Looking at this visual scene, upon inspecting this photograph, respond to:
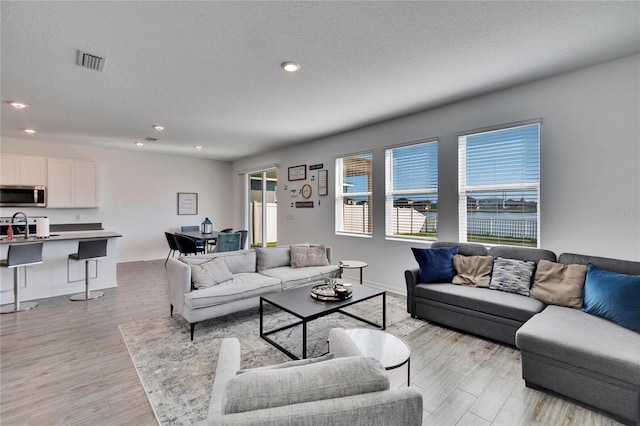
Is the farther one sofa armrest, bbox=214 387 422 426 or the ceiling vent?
the ceiling vent

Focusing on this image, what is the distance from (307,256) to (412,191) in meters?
1.84

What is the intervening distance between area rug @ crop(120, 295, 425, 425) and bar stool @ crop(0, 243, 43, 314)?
165 centimetres

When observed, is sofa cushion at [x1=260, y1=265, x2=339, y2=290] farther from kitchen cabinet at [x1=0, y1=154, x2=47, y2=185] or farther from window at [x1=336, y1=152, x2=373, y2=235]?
kitchen cabinet at [x1=0, y1=154, x2=47, y2=185]

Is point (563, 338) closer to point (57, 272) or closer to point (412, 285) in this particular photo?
point (412, 285)

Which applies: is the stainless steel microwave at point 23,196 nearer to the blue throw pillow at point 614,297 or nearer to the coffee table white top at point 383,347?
the coffee table white top at point 383,347

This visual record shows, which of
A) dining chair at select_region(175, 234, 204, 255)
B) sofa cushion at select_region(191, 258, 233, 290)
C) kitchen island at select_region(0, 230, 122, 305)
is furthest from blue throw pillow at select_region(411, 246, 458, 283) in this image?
kitchen island at select_region(0, 230, 122, 305)

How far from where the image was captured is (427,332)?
303 centimetres

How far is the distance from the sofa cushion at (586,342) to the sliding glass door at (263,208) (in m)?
6.02

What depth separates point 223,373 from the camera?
1182mm

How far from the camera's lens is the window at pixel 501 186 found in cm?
325

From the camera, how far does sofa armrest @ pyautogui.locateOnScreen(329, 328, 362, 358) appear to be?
52.2 inches

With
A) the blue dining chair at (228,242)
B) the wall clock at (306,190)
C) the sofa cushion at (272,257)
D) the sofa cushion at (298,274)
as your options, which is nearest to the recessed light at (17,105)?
the blue dining chair at (228,242)

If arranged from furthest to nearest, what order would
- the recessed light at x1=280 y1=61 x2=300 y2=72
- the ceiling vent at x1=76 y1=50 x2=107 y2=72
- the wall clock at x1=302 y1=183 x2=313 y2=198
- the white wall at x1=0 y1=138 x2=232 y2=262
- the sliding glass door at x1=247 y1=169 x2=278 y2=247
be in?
the sliding glass door at x1=247 y1=169 x2=278 y2=247 < the white wall at x1=0 y1=138 x2=232 y2=262 < the wall clock at x1=302 y1=183 x2=313 y2=198 < the recessed light at x1=280 y1=61 x2=300 y2=72 < the ceiling vent at x1=76 y1=50 x2=107 y2=72

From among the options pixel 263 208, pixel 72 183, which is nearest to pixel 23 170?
pixel 72 183
